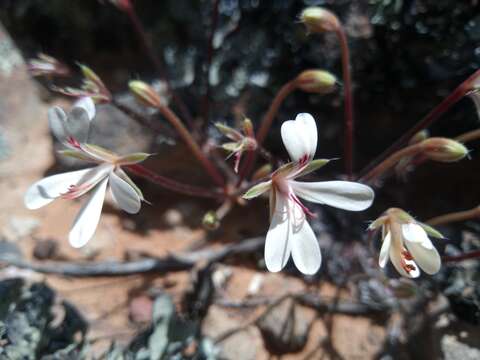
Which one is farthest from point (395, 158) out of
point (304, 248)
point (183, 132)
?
point (183, 132)

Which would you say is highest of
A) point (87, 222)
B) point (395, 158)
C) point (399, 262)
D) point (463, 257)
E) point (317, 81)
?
point (317, 81)

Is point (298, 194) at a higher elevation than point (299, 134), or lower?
lower

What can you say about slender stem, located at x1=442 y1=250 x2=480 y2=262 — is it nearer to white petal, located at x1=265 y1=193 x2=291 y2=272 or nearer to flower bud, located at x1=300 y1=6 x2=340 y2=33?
A: white petal, located at x1=265 y1=193 x2=291 y2=272

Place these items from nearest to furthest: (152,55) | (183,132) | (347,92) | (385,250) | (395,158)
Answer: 1. (385,250)
2. (395,158)
3. (347,92)
4. (183,132)
5. (152,55)

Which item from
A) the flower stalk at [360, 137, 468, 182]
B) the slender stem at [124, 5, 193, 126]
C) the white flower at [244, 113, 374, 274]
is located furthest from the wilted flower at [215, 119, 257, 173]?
the slender stem at [124, 5, 193, 126]

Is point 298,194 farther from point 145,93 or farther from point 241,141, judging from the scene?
point 145,93

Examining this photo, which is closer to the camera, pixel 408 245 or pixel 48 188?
pixel 408 245
